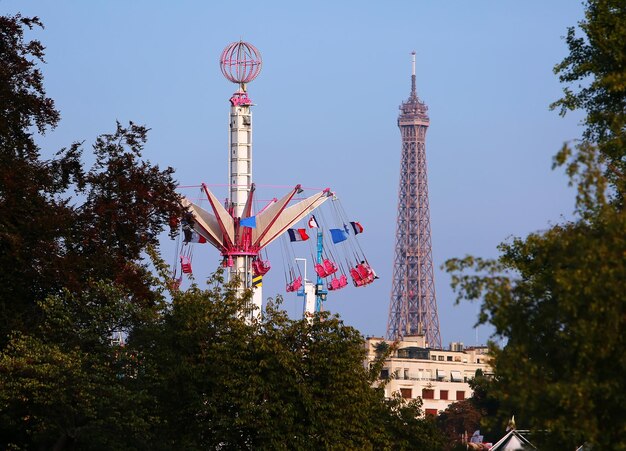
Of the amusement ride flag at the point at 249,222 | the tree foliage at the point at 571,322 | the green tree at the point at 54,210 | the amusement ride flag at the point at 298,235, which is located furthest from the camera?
the amusement ride flag at the point at 298,235

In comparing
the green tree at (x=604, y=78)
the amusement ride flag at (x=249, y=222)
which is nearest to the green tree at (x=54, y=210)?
the green tree at (x=604, y=78)

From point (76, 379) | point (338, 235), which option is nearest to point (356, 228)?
point (338, 235)

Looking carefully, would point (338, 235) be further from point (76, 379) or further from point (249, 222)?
point (76, 379)

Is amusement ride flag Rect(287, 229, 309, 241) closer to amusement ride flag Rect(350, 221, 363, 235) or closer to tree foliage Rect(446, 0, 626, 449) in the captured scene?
amusement ride flag Rect(350, 221, 363, 235)

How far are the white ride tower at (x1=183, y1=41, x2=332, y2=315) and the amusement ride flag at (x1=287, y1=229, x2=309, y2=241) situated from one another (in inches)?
353

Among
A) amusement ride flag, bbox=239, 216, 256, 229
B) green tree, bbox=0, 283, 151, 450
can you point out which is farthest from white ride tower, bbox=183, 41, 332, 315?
green tree, bbox=0, 283, 151, 450

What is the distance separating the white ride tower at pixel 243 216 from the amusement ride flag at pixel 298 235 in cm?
896

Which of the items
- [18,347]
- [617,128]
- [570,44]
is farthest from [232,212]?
[617,128]

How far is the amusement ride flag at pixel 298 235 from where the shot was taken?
10431 centimetres

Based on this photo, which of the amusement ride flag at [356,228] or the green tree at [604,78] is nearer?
the green tree at [604,78]

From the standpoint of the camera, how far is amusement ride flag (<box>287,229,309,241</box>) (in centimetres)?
10431

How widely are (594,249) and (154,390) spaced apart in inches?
1003

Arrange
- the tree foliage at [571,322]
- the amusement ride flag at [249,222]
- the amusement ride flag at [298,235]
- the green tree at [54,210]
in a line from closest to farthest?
the tree foliage at [571,322], the green tree at [54,210], the amusement ride flag at [249,222], the amusement ride flag at [298,235]

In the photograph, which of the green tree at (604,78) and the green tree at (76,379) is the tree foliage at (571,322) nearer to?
the green tree at (604,78)
